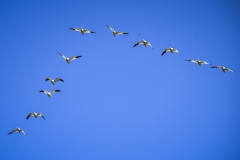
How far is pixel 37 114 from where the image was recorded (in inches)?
1838

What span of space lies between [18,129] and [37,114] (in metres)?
4.31

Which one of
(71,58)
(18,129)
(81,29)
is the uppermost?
(81,29)

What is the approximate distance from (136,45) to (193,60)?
9006mm

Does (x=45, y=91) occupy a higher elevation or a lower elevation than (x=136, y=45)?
lower

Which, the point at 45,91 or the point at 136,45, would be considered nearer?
the point at 136,45

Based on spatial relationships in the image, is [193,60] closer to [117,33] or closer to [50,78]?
[117,33]

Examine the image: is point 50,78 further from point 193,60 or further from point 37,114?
point 193,60

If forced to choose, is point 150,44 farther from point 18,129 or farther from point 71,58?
point 18,129

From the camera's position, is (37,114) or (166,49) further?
(37,114)

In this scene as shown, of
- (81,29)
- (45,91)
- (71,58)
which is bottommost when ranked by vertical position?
(45,91)

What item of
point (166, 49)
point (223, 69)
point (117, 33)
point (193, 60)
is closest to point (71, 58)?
point (117, 33)

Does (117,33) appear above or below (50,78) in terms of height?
above

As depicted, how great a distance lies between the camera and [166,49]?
4341 centimetres

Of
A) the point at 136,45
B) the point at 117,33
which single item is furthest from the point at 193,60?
the point at 117,33
